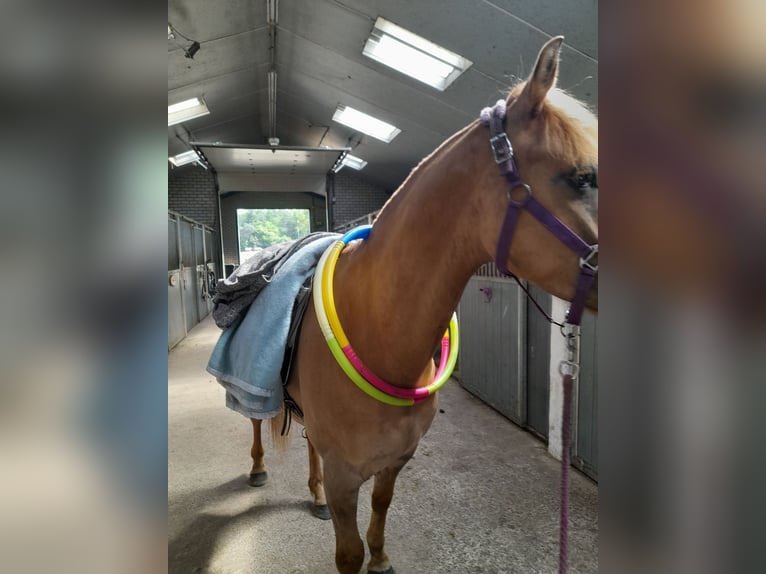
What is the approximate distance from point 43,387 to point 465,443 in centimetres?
281

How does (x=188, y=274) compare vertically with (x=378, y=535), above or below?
above

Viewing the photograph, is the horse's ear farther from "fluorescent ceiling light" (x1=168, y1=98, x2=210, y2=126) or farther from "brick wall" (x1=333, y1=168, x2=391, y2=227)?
"brick wall" (x1=333, y1=168, x2=391, y2=227)

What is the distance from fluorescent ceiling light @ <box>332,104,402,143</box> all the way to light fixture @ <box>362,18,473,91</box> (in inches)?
71.7

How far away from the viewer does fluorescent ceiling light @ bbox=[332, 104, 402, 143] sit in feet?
20.1

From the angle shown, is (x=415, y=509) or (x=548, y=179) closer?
(x=548, y=179)

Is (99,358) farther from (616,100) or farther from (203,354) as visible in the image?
(203,354)

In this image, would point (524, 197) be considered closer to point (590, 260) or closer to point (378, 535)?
point (590, 260)

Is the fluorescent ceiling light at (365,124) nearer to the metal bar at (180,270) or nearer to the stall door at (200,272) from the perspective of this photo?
the metal bar at (180,270)

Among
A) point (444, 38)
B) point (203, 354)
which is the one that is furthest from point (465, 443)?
point (203, 354)

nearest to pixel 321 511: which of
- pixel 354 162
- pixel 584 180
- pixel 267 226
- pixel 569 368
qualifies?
pixel 569 368

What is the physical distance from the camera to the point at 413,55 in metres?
3.96

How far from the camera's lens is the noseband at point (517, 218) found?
2.23 feet

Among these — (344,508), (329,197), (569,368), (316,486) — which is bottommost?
(316,486)

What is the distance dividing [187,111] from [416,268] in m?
6.15
